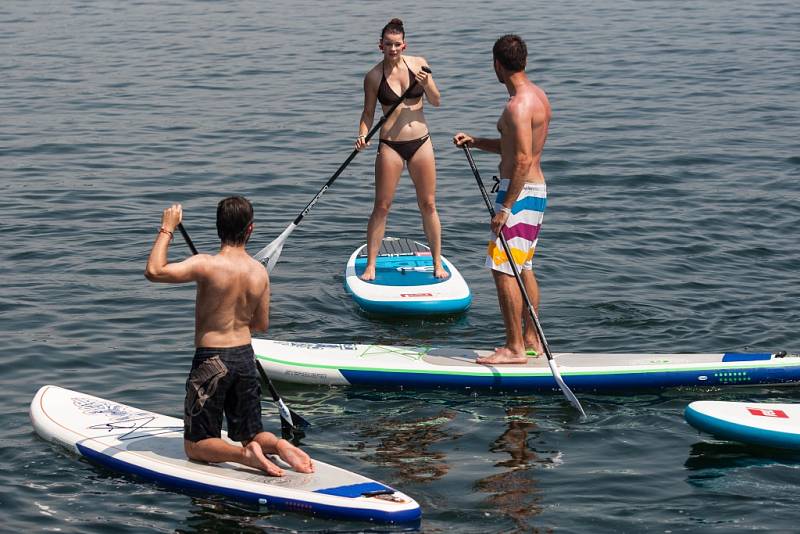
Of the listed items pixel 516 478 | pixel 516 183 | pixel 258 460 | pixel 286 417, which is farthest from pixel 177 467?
pixel 516 183

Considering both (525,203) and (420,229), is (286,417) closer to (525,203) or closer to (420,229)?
(525,203)

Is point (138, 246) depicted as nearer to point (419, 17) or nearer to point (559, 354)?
Answer: point (559, 354)

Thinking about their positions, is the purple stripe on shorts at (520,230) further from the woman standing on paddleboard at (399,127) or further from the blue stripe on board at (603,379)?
the woman standing on paddleboard at (399,127)

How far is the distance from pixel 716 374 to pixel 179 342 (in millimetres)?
4425

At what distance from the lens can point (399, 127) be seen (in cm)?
1100

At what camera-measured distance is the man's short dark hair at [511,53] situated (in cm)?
900

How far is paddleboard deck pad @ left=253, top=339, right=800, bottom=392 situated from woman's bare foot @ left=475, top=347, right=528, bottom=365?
0.05m

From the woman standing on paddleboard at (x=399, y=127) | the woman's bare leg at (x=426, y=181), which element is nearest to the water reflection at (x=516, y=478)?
the woman's bare leg at (x=426, y=181)

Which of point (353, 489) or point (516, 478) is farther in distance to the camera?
point (516, 478)

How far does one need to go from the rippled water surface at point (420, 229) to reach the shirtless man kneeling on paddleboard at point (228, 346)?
0.38 metres

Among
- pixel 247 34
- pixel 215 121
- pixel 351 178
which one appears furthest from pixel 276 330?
pixel 247 34

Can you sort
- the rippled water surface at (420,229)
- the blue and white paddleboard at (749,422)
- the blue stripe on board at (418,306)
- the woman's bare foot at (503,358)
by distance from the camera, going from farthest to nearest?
the blue stripe on board at (418,306), the woman's bare foot at (503,358), the blue and white paddleboard at (749,422), the rippled water surface at (420,229)

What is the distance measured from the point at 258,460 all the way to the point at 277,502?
296mm

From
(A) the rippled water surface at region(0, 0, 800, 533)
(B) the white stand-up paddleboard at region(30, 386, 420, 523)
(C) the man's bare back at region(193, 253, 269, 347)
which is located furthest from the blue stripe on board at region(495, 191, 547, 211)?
(B) the white stand-up paddleboard at region(30, 386, 420, 523)
